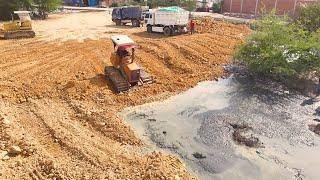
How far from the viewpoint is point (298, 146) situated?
17.0 meters

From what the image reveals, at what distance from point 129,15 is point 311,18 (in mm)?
17910

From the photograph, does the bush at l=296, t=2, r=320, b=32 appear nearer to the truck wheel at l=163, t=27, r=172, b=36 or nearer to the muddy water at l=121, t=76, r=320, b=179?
the truck wheel at l=163, t=27, r=172, b=36

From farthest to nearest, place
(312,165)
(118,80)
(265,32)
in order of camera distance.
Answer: (265,32), (118,80), (312,165)

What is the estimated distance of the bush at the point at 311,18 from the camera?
32.3 meters

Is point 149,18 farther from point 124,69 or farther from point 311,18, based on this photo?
point 124,69

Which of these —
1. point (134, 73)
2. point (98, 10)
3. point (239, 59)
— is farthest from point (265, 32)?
point (98, 10)

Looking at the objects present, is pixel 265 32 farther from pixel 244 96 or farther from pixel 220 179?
pixel 220 179

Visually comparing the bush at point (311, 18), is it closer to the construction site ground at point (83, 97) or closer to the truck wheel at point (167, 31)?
the construction site ground at point (83, 97)

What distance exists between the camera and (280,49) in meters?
23.6

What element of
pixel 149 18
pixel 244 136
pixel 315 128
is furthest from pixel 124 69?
pixel 149 18

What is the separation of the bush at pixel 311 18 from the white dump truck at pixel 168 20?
33.0 ft

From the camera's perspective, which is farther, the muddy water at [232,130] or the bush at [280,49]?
the bush at [280,49]

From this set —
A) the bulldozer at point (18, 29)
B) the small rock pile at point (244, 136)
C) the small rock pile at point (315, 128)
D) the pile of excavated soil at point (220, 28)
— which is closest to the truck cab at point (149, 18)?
the pile of excavated soil at point (220, 28)

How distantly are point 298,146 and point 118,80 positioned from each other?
33.5 feet
